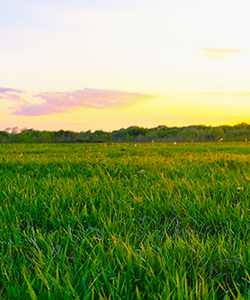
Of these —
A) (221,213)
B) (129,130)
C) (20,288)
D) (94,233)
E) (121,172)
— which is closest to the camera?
(20,288)

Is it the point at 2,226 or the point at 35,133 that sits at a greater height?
the point at 35,133

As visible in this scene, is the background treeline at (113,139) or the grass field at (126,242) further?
the background treeline at (113,139)

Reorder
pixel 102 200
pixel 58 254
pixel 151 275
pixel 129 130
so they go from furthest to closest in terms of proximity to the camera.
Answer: pixel 129 130
pixel 102 200
pixel 58 254
pixel 151 275

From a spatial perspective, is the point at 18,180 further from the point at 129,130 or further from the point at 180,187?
the point at 129,130

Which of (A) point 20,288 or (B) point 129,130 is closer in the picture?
(A) point 20,288

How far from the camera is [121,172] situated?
4973 mm

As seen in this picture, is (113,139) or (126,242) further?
(113,139)

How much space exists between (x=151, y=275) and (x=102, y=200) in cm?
155

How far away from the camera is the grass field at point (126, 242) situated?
1.57 metres

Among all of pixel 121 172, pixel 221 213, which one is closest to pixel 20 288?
pixel 221 213

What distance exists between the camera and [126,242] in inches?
80.6

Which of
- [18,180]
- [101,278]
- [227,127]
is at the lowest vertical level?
[101,278]

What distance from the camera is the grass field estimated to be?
1.57 m

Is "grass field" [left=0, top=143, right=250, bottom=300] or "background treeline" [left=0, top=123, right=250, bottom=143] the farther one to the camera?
"background treeline" [left=0, top=123, right=250, bottom=143]
